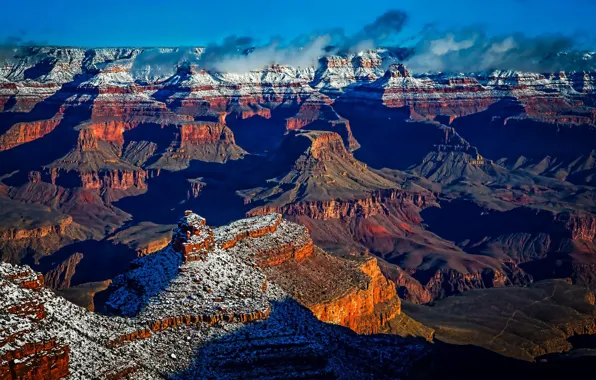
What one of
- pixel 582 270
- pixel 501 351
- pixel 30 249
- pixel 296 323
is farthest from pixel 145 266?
pixel 582 270

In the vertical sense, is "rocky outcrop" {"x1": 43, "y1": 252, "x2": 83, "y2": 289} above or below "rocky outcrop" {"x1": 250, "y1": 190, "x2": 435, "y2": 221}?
below

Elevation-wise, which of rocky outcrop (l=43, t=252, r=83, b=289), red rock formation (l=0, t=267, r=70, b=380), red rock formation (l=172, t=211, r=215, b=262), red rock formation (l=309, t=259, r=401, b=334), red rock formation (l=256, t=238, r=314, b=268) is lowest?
rocky outcrop (l=43, t=252, r=83, b=289)

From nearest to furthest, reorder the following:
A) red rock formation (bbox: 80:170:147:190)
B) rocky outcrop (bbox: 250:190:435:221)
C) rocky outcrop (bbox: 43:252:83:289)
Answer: rocky outcrop (bbox: 43:252:83:289), rocky outcrop (bbox: 250:190:435:221), red rock formation (bbox: 80:170:147:190)

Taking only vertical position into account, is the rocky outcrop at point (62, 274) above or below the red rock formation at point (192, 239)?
below

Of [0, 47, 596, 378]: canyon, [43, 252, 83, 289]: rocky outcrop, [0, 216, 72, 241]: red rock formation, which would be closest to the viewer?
[0, 47, 596, 378]: canyon

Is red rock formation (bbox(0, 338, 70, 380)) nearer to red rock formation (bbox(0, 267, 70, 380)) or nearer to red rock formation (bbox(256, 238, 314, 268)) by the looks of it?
red rock formation (bbox(0, 267, 70, 380))

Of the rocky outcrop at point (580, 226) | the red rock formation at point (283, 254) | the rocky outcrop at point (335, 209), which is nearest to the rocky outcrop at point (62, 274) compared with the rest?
the rocky outcrop at point (335, 209)

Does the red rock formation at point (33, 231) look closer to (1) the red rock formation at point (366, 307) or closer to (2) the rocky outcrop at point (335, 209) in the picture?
(2) the rocky outcrop at point (335, 209)

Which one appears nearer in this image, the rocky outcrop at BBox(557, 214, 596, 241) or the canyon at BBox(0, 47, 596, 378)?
the canyon at BBox(0, 47, 596, 378)

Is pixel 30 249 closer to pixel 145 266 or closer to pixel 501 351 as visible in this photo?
pixel 145 266

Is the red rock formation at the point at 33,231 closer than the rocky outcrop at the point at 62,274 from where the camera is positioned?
No

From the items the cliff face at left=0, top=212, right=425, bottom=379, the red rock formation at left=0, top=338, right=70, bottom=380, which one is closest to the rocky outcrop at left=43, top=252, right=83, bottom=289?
the cliff face at left=0, top=212, right=425, bottom=379
